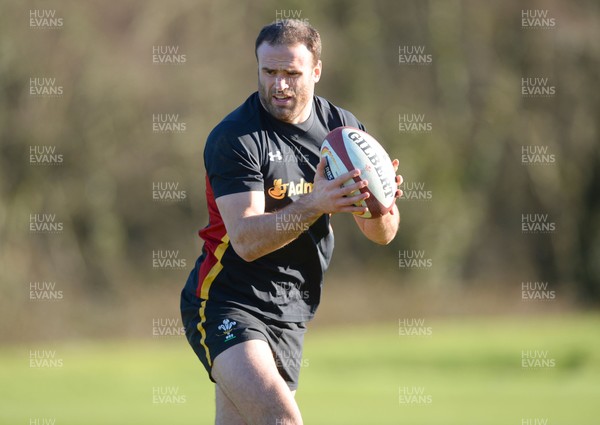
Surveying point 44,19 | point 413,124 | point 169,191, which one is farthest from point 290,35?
point 413,124

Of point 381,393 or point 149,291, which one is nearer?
point 381,393

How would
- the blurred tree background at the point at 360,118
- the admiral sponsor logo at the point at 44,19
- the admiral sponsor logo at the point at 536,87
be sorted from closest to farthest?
the admiral sponsor logo at the point at 44,19
the blurred tree background at the point at 360,118
the admiral sponsor logo at the point at 536,87

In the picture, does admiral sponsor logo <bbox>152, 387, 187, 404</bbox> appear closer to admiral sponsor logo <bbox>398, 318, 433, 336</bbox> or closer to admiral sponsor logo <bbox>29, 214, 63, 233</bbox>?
admiral sponsor logo <bbox>398, 318, 433, 336</bbox>

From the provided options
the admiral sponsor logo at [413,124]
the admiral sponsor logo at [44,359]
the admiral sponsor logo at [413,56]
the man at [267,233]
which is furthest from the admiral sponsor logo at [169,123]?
→ the man at [267,233]

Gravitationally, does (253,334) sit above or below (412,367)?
above

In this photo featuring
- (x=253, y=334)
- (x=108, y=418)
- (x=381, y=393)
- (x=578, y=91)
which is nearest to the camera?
(x=253, y=334)

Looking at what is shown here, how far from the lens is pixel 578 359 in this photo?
16.2 metres

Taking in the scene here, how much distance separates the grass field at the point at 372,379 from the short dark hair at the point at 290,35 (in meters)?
6.34

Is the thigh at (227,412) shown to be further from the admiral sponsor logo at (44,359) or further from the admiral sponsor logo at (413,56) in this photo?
the admiral sponsor logo at (413,56)

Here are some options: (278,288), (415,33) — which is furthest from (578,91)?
(278,288)

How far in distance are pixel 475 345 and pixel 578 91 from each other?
31.7ft

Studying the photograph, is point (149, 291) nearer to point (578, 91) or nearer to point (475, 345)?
point (475, 345)

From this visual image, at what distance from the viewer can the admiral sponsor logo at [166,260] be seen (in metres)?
22.7

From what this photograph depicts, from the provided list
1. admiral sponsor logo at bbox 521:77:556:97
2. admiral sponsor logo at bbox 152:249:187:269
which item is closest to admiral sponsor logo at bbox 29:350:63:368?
admiral sponsor logo at bbox 152:249:187:269
